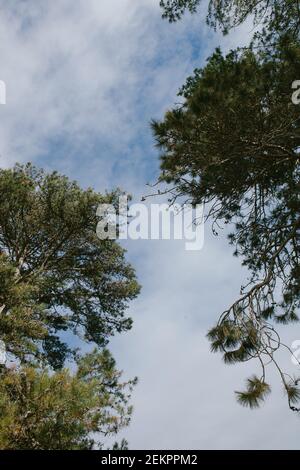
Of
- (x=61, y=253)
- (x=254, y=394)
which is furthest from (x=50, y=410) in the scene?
(x=61, y=253)

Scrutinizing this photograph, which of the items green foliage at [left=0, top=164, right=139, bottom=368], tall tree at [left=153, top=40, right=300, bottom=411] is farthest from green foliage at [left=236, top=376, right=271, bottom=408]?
green foliage at [left=0, top=164, right=139, bottom=368]

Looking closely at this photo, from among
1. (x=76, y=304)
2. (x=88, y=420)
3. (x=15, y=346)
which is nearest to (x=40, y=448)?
(x=88, y=420)

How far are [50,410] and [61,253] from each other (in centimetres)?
729

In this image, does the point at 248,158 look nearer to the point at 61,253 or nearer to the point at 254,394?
the point at 254,394

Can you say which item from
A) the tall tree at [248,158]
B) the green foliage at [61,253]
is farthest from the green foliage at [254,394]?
the green foliage at [61,253]

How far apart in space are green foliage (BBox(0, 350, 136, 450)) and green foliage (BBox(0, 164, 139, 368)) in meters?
4.51

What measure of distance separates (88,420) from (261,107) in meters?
5.86

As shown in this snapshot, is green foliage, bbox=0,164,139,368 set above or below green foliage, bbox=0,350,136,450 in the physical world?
above

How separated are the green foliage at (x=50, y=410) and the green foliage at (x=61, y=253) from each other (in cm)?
451

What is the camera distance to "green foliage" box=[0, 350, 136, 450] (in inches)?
220

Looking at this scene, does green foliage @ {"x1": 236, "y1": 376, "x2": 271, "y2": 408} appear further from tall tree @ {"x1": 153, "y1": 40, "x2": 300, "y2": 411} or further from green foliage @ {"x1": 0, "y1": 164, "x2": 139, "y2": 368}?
green foliage @ {"x1": 0, "y1": 164, "x2": 139, "y2": 368}

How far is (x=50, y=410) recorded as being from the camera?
Answer: 5844mm

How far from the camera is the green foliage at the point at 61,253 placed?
11.8 m

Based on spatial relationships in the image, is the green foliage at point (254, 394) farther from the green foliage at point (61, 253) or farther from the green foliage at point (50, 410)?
the green foliage at point (61, 253)
